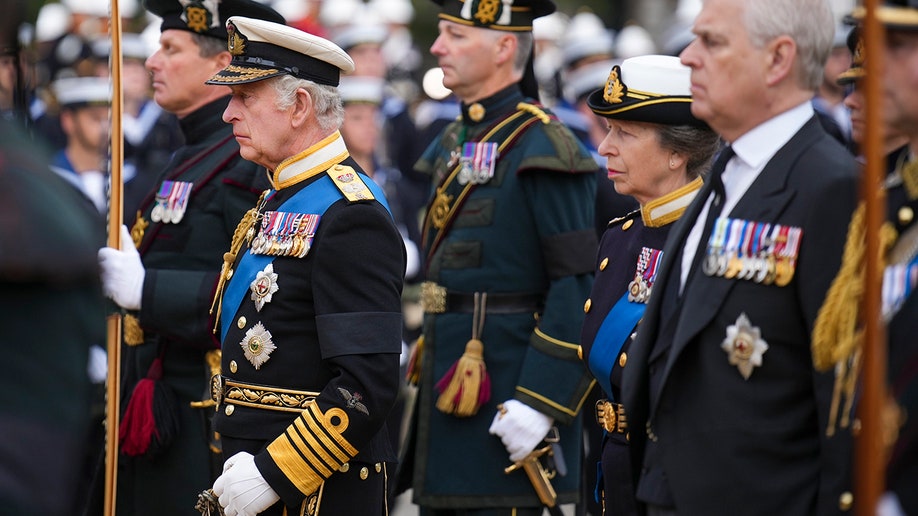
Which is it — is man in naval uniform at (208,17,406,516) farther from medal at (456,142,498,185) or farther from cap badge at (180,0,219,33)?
medal at (456,142,498,185)

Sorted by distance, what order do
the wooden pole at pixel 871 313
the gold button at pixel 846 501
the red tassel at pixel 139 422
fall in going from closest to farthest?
the wooden pole at pixel 871 313 < the gold button at pixel 846 501 < the red tassel at pixel 139 422

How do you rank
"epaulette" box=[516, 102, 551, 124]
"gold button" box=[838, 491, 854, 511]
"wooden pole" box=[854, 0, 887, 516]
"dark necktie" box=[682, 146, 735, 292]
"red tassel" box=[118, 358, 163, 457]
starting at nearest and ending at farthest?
"wooden pole" box=[854, 0, 887, 516]
"gold button" box=[838, 491, 854, 511]
"dark necktie" box=[682, 146, 735, 292]
"red tassel" box=[118, 358, 163, 457]
"epaulette" box=[516, 102, 551, 124]

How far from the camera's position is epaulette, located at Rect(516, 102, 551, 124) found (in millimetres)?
5637

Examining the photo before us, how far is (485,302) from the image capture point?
5535 millimetres

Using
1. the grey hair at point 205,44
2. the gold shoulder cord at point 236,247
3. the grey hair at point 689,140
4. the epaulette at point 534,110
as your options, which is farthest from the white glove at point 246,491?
the epaulette at point 534,110

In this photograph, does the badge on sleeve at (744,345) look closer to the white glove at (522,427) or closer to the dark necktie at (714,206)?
the dark necktie at (714,206)

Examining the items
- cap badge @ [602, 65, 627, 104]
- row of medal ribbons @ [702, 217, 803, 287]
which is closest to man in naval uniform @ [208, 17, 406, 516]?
cap badge @ [602, 65, 627, 104]

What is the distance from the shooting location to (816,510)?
3.14m

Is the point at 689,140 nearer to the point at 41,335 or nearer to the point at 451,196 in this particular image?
the point at 451,196

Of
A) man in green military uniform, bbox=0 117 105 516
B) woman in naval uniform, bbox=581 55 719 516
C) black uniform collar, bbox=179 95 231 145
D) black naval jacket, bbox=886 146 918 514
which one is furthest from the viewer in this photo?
black uniform collar, bbox=179 95 231 145

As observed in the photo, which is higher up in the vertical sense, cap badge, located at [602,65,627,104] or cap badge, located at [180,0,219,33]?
cap badge, located at [180,0,219,33]

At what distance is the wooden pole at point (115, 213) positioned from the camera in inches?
179

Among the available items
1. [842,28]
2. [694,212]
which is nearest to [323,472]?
[694,212]

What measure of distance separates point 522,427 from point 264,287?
1.48 metres
